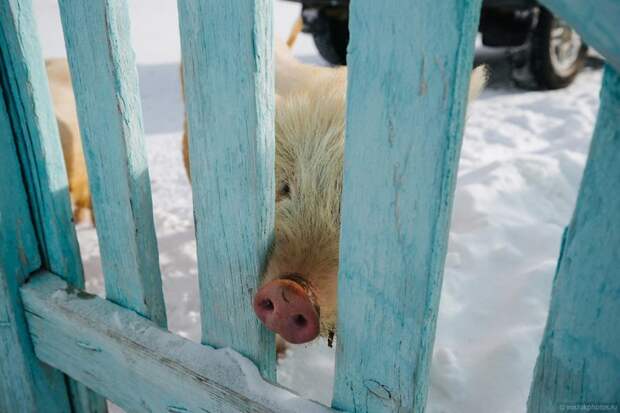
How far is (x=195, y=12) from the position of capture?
2.70 feet

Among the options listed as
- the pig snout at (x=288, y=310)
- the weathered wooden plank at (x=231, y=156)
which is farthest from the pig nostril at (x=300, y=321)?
the weathered wooden plank at (x=231, y=156)

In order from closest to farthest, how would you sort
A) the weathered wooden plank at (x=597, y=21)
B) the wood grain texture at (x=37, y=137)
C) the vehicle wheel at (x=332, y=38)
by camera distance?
the weathered wooden plank at (x=597, y=21) → the wood grain texture at (x=37, y=137) → the vehicle wheel at (x=332, y=38)

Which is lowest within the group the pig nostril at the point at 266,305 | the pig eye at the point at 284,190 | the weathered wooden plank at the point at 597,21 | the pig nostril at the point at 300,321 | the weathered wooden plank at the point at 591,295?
the pig nostril at the point at 300,321

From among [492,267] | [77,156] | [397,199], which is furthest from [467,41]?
[77,156]

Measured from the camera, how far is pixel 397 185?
28.9 inches

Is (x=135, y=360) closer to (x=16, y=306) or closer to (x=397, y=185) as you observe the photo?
(x=16, y=306)

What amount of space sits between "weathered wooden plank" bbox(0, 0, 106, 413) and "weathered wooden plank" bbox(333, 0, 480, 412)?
81cm

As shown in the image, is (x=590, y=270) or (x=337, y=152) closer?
(x=590, y=270)

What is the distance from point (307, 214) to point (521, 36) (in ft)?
14.3

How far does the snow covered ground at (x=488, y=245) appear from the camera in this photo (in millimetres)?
1619

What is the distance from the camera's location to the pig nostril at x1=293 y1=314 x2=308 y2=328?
0.93 m

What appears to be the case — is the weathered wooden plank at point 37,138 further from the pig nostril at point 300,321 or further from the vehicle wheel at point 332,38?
the vehicle wheel at point 332,38

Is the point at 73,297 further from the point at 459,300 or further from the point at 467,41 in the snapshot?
the point at 459,300

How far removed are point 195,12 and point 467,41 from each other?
447mm
